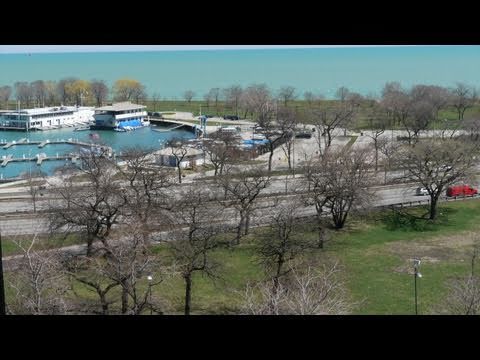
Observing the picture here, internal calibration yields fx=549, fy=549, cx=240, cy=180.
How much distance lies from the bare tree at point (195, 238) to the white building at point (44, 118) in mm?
16086

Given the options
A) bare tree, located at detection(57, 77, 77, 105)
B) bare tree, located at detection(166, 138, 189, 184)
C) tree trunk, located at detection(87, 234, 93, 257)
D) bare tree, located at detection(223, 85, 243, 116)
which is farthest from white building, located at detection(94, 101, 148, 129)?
tree trunk, located at detection(87, 234, 93, 257)

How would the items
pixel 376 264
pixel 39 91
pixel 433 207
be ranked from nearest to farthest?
pixel 376 264 < pixel 433 207 < pixel 39 91

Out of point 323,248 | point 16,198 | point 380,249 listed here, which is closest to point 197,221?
point 323,248

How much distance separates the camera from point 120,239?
24.1ft

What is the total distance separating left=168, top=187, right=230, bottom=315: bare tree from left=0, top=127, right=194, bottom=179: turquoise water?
8563 mm

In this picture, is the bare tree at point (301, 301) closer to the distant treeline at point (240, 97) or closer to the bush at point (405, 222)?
the bush at point (405, 222)

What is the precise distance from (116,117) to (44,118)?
3.26m

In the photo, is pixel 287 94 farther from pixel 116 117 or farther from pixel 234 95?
pixel 116 117

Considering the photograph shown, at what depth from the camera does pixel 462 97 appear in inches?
922

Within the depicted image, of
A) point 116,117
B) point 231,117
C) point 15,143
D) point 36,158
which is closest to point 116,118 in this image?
point 116,117

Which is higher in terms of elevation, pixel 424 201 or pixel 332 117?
pixel 332 117
